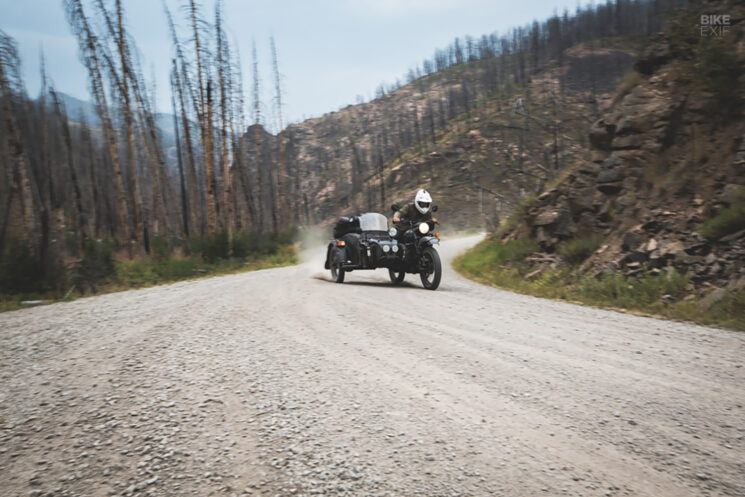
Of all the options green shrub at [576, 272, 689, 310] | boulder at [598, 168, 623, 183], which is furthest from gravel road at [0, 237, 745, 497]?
boulder at [598, 168, 623, 183]

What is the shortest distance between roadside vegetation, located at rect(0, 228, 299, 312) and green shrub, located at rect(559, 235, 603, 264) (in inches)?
464

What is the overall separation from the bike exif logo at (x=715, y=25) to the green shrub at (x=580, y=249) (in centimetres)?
519

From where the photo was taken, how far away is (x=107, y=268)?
11578 millimetres

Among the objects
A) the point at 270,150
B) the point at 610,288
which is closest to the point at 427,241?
the point at 610,288

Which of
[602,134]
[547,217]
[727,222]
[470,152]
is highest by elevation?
[470,152]

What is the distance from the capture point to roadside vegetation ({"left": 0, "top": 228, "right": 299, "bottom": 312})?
9.45 meters

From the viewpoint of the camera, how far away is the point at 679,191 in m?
8.44

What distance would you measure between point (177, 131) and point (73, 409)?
109 ft

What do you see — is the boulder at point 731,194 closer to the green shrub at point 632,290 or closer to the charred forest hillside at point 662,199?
the charred forest hillside at point 662,199

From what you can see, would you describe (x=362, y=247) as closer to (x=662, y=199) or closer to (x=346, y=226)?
(x=346, y=226)

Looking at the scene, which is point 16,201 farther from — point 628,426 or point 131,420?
point 628,426

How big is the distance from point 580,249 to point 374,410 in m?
8.65

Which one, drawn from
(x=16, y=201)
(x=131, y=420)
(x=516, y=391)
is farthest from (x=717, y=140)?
(x=16, y=201)

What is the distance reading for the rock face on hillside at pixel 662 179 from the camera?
284 inches
